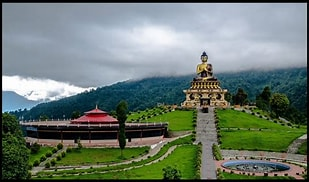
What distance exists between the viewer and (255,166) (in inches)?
1437

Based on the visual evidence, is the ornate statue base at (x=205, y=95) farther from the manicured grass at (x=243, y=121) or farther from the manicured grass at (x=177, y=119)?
the manicured grass at (x=243, y=121)

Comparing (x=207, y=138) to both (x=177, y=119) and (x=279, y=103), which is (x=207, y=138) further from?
(x=279, y=103)

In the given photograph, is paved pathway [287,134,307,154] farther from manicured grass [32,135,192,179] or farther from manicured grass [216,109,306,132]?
manicured grass [216,109,306,132]

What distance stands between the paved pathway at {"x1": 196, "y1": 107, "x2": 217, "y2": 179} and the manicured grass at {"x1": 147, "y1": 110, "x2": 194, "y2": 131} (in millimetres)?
1373

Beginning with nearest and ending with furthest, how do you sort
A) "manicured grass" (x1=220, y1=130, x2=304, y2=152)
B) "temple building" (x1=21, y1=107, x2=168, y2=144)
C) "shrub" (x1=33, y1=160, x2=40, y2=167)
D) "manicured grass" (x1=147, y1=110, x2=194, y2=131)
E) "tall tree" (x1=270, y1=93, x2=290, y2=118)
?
"shrub" (x1=33, y1=160, x2=40, y2=167) → "manicured grass" (x1=220, y1=130, x2=304, y2=152) → "temple building" (x1=21, y1=107, x2=168, y2=144) → "manicured grass" (x1=147, y1=110, x2=194, y2=131) → "tall tree" (x1=270, y1=93, x2=290, y2=118)

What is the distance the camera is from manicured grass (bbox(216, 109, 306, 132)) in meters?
57.8

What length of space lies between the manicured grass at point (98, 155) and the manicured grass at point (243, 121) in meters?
18.4

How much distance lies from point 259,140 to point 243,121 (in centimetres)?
1466

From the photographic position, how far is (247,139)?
46875 mm

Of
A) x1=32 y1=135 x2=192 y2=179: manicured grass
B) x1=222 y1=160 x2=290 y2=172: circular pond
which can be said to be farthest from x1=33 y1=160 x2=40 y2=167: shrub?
x1=222 y1=160 x2=290 y2=172: circular pond

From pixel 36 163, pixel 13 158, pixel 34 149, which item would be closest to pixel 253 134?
pixel 34 149

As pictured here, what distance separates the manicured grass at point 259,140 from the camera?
43.9 metres

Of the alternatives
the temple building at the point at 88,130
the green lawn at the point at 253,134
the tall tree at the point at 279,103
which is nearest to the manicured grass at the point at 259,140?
the green lawn at the point at 253,134

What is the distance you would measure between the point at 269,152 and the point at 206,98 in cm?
3443
